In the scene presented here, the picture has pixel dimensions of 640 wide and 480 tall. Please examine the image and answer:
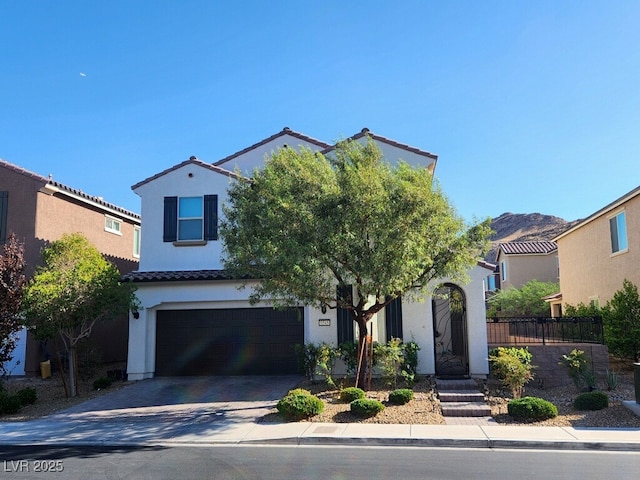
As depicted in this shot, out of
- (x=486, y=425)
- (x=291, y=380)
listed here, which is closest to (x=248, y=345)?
(x=291, y=380)

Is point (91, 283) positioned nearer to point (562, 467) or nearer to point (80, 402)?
point (80, 402)

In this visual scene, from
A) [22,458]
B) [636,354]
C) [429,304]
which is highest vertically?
[429,304]

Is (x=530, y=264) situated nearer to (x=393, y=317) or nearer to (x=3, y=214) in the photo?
(x=393, y=317)

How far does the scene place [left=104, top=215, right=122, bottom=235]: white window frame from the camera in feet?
69.0

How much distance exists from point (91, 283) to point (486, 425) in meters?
10.5

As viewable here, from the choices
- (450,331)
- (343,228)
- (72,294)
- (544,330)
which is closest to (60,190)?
(72,294)

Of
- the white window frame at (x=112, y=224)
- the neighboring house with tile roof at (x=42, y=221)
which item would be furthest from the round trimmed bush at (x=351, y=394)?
the white window frame at (x=112, y=224)

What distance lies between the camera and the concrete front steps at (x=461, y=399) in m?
11.4

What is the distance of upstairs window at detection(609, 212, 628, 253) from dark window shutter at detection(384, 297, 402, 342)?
30.0 ft

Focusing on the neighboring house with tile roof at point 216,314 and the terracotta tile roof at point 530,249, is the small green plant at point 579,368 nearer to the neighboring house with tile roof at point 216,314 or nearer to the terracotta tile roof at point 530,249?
the neighboring house with tile roof at point 216,314

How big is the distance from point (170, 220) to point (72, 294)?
4.86 m

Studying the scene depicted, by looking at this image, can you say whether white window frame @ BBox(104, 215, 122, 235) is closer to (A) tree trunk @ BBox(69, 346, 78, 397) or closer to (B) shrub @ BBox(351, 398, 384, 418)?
(A) tree trunk @ BBox(69, 346, 78, 397)

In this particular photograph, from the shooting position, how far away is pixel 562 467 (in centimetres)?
771

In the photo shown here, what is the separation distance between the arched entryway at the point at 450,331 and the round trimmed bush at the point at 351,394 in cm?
353
